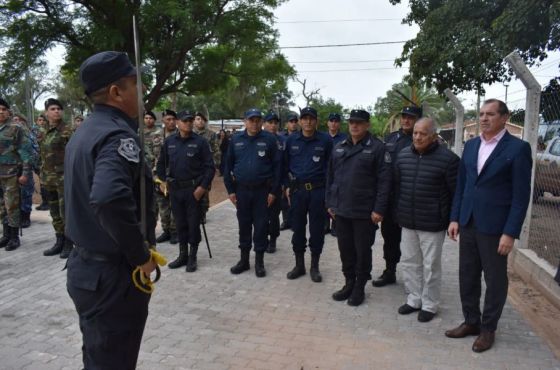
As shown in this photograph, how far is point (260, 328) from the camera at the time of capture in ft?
12.8

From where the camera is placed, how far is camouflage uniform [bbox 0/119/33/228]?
6.13 meters

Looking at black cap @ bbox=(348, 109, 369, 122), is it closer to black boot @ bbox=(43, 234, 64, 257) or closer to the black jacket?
the black jacket

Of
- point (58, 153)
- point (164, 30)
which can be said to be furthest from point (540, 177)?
point (164, 30)

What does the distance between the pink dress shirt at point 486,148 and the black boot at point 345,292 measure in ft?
5.81

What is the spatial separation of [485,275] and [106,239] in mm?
2894

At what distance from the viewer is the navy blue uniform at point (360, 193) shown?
14.0ft

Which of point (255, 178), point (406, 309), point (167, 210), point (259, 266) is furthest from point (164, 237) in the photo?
point (406, 309)

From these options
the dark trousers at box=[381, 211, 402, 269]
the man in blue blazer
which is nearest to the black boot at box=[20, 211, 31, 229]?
the dark trousers at box=[381, 211, 402, 269]

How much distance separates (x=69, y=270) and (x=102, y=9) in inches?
531

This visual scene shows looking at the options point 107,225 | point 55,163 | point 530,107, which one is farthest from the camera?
point 55,163

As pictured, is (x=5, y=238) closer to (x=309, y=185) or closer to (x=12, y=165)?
(x=12, y=165)

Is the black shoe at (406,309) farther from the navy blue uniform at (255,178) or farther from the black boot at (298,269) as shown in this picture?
the navy blue uniform at (255,178)

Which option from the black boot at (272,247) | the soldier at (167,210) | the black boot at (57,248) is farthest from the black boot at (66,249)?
the black boot at (272,247)

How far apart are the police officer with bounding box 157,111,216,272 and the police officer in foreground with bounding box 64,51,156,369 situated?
327 centimetres
